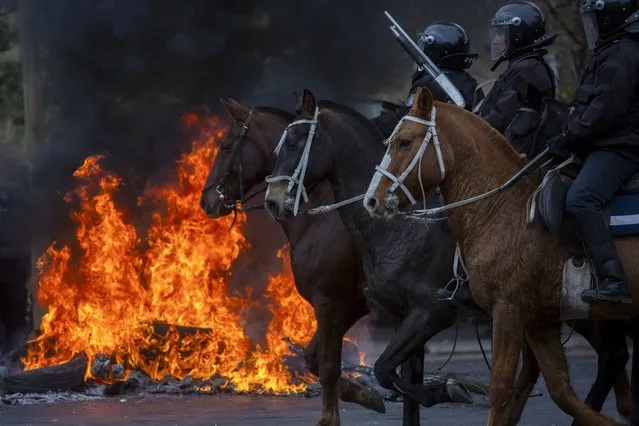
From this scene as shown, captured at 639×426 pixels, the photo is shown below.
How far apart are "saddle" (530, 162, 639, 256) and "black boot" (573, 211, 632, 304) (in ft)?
0.41

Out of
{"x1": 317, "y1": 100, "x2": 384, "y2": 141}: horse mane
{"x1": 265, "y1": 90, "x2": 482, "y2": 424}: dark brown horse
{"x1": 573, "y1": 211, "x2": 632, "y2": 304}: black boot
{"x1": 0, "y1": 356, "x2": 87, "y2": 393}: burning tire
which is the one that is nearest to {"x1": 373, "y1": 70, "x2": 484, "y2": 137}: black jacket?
{"x1": 317, "y1": 100, "x2": 384, "y2": 141}: horse mane

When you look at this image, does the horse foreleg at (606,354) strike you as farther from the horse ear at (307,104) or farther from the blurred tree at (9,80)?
the blurred tree at (9,80)

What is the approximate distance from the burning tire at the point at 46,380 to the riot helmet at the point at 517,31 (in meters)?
5.57

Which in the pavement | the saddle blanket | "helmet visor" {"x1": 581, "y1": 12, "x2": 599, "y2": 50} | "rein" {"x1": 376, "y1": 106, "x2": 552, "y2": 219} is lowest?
the pavement

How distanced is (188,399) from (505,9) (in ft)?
16.8

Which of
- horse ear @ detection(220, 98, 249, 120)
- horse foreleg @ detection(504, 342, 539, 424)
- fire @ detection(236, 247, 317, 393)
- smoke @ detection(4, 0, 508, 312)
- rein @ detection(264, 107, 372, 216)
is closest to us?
horse foreleg @ detection(504, 342, 539, 424)

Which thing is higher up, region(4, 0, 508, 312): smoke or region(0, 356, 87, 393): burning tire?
region(4, 0, 508, 312): smoke

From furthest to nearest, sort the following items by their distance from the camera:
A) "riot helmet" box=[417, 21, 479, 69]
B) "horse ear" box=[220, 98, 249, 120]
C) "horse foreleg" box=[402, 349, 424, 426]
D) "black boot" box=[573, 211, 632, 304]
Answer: "horse ear" box=[220, 98, 249, 120]
"riot helmet" box=[417, 21, 479, 69]
"horse foreleg" box=[402, 349, 424, 426]
"black boot" box=[573, 211, 632, 304]

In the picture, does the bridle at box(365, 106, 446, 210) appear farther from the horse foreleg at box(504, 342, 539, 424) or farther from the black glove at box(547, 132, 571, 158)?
the horse foreleg at box(504, 342, 539, 424)

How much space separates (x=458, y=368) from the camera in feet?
A: 52.0

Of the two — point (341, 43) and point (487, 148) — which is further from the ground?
point (341, 43)

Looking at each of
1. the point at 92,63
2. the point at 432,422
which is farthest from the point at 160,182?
the point at 432,422

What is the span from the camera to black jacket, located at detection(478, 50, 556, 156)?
984cm

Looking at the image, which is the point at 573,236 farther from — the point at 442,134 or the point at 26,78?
the point at 26,78
